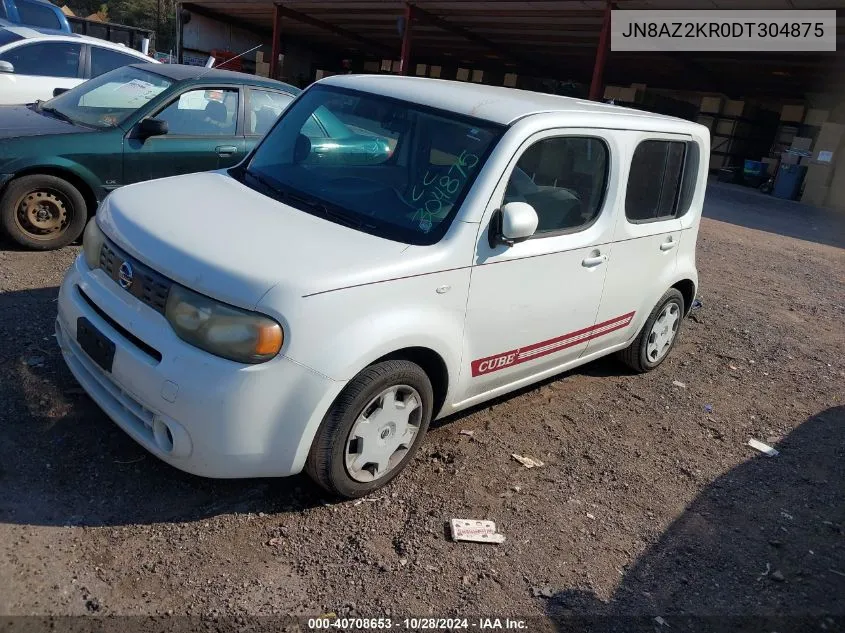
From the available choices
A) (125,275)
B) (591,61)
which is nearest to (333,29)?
(591,61)

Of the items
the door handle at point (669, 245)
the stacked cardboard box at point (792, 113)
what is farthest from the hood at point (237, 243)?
the stacked cardboard box at point (792, 113)

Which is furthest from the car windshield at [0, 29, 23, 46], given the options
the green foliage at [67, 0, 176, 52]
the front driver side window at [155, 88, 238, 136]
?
the green foliage at [67, 0, 176, 52]

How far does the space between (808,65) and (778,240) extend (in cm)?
762

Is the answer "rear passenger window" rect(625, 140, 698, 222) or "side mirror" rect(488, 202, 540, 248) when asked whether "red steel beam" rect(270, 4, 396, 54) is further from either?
"side mirror" rect(488, 202, 540, 248)

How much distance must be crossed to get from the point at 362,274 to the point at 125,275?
3.52ft

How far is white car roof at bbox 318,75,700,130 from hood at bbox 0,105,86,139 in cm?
283

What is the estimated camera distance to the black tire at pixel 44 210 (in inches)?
220

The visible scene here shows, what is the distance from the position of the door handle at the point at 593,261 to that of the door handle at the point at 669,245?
0.81 m

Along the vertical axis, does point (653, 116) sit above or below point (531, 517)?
above

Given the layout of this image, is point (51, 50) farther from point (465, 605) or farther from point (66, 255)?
point (465, 605)

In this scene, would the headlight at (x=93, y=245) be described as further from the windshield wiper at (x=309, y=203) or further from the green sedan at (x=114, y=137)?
the green sedan at (x=114, y=137)

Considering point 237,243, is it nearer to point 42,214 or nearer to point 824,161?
point 42,214

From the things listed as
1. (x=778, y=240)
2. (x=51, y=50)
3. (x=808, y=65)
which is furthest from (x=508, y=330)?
(x=808, y=65)

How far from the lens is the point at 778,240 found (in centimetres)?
1255
